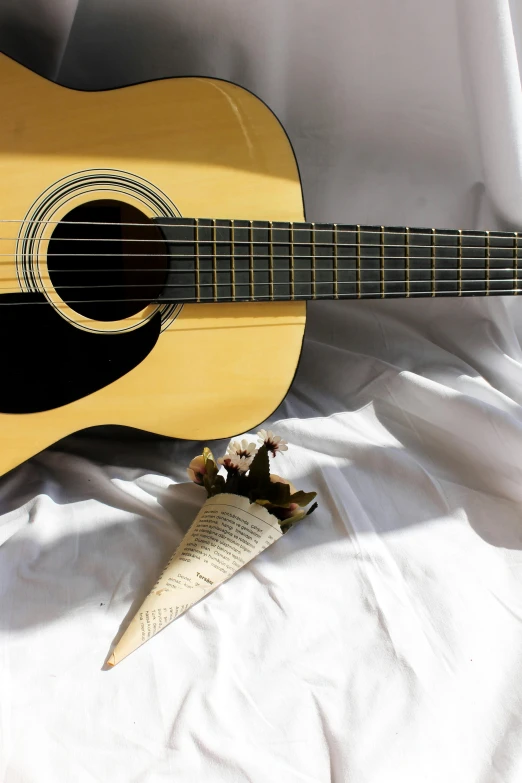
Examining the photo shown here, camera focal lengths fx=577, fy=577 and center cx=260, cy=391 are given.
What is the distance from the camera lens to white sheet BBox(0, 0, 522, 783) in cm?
46

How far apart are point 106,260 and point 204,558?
1.16ft

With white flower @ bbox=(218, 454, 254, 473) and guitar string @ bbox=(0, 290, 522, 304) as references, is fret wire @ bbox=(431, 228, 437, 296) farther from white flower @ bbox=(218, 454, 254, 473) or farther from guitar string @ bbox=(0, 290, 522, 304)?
white flower @ bbox=(218, 454, 254, 473)

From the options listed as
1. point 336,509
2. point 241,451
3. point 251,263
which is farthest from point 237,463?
point 251,263

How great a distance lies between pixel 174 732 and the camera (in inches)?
17.9

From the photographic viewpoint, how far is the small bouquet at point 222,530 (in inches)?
21.3

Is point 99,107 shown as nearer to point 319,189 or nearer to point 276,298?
point 276,298

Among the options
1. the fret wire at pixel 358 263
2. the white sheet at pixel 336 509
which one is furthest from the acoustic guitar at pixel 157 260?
the white sheet at pixel 336 509

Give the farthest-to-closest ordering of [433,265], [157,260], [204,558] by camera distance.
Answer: [433,265]
[157,260]
[204,558]

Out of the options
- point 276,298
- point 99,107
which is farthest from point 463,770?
point 99,107

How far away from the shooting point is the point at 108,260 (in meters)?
0.67

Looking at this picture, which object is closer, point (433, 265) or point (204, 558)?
point (204, 558)

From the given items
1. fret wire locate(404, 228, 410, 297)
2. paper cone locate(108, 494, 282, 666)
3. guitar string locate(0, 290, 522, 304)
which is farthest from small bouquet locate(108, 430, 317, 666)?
fret wire locate(404, 228, 410, 297)

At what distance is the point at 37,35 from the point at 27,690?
2.44ft

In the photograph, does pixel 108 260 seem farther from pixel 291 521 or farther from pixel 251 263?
pixel 291 521
